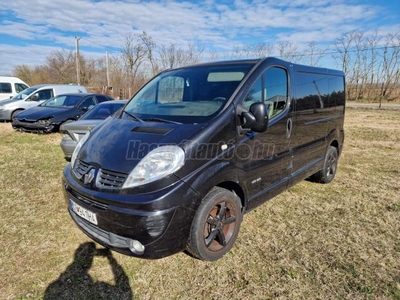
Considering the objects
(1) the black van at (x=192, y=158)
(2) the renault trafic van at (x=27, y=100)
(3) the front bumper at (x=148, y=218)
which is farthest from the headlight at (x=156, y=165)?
(2) the renault trafic van at (x=27, y=100)

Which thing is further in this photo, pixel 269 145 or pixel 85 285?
pixel 269 145

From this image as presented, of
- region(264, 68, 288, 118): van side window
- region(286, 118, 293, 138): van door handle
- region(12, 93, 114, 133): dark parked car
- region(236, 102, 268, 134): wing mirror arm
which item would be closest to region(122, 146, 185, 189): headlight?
region(236, 102, 268, 134): wing mirror arm

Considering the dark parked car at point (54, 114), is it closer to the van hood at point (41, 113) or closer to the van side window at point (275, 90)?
the van hood at point (41, 113)

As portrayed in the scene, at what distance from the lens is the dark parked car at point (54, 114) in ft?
28.8

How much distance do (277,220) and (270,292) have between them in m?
1.29

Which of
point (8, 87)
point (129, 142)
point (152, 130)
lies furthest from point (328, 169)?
point (8, 87)

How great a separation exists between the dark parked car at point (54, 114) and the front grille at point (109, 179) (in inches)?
302

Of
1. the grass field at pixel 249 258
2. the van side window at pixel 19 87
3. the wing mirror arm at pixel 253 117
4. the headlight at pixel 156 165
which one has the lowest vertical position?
the grass field at pixel 249 258

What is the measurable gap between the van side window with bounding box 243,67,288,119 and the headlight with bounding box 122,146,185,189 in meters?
0.96

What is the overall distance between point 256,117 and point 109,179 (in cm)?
145

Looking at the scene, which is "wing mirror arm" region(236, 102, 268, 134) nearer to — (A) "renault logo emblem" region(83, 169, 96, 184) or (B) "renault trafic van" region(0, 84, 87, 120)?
(A) "renault logo emblem" region(83, 169, 96, 184)

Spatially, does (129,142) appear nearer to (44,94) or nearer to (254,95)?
(254,95)

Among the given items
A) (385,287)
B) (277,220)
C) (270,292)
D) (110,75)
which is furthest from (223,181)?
(110,75)

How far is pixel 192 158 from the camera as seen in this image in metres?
2.21
